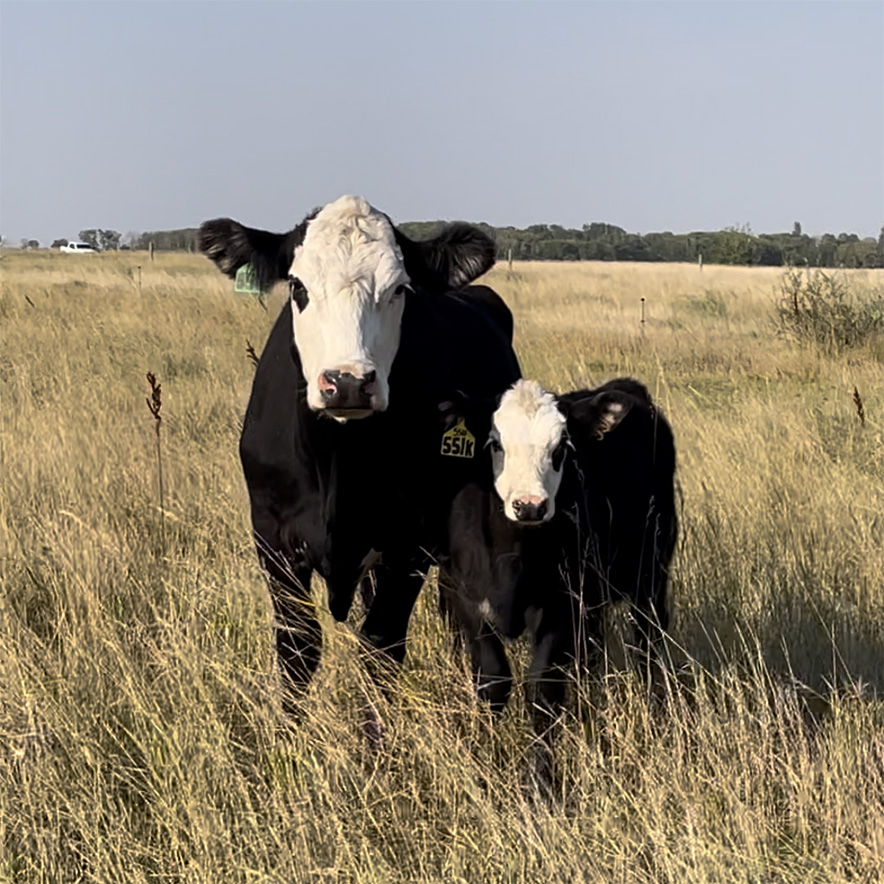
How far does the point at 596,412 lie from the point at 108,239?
6663 cm

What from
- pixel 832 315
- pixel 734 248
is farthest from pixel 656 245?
pixel 832 315

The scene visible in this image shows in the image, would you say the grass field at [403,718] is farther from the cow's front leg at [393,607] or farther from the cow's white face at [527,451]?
the cow's white face at [527,451]

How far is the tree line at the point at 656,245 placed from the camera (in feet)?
186

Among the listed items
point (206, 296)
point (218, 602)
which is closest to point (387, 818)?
point (218, 602)

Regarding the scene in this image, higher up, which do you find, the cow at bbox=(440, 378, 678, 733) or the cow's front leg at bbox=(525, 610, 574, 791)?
the cow at bbox=(440, 378, 678, 733)

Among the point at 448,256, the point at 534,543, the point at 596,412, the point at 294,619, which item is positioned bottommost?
the point at 294,619

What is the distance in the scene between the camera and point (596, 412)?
4.16 m

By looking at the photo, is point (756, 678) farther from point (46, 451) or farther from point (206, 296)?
point (206, 296)

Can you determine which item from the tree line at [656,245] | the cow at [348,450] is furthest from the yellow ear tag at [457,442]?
the tree line at [656,245]

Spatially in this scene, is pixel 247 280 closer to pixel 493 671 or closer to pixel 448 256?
pixel 448 256

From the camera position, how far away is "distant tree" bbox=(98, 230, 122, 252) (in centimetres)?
6501

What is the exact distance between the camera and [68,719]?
3557 mm

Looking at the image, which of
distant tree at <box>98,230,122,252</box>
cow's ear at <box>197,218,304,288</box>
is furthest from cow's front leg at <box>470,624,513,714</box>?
distant tree at <box>98,230,122,252</box>

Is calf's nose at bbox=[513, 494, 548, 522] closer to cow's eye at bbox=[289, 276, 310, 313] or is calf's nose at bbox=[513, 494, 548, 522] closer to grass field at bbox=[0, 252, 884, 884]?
grass field at bbox=[0, 252, 884, 884]
